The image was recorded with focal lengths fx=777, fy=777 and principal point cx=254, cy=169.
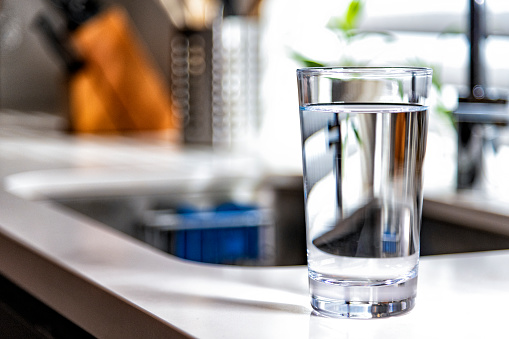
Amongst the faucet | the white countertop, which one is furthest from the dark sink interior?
the white countertop

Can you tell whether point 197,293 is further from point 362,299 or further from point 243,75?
point 243,75

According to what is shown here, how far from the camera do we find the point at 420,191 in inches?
18.3

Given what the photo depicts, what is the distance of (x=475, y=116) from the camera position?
3.57 feet

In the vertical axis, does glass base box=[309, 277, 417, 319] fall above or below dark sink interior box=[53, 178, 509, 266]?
above

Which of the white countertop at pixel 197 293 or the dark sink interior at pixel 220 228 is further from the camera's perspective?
the dark sink interior at pixel 220 228

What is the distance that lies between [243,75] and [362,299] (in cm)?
126

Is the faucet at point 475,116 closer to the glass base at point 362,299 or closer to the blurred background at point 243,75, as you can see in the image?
the blurred background at point 243,75

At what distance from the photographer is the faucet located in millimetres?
1086

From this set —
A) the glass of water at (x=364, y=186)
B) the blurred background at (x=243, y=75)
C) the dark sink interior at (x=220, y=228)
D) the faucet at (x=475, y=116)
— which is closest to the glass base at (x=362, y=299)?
the glass of water at (x=364, y=186)

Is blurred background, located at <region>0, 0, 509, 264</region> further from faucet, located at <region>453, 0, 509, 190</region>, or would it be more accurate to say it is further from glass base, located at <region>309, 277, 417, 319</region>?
glass base, located at <region>309, 277, 417, 319</region>

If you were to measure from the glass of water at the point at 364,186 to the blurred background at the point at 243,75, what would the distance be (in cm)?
56

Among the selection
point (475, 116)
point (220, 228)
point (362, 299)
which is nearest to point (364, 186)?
point (362, 299)

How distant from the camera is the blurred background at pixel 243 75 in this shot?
1.23m

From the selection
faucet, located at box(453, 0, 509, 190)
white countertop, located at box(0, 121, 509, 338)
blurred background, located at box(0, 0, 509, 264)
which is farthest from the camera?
blurred background, located at box(0, 0, 509, 264)
